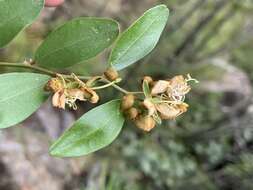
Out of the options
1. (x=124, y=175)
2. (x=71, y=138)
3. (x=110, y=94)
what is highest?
(x=71, y=138)

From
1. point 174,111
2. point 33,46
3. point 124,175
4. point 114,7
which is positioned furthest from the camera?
point 114,7

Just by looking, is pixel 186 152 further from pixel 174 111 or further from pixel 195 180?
pixel 174 111

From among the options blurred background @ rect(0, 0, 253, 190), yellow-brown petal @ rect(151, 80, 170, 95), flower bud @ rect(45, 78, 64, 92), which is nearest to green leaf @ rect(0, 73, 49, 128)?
flower bud @ rect(45, 78, 64, 92)

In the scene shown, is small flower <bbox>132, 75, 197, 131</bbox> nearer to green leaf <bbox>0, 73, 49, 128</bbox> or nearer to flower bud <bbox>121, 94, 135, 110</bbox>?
flower bud <bbox>121, 94, 135, 110</bbox>

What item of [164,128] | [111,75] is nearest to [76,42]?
[111,75]

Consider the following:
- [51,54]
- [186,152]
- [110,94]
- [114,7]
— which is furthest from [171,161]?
[51,54]

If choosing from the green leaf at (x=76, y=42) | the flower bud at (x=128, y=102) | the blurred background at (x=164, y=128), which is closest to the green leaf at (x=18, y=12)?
the green leaf at (x=76, y=42)
